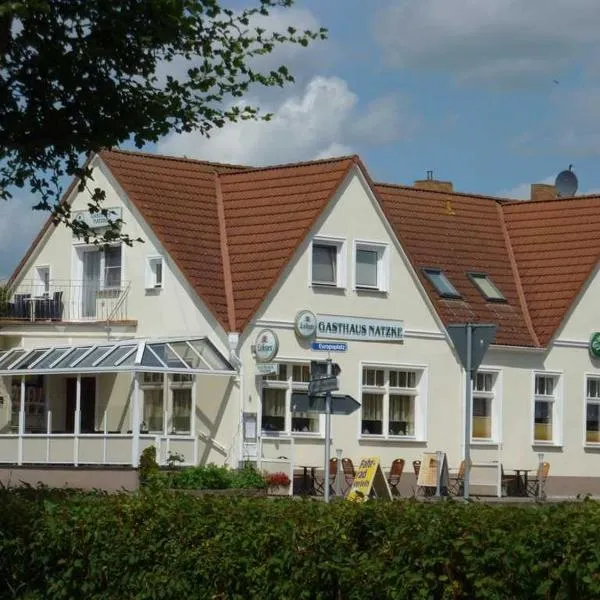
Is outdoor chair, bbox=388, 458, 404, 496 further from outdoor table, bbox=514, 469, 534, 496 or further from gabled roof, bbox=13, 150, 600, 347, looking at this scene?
gabled roof, bbox=13, 150, 600, 347

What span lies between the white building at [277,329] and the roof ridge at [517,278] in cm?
8

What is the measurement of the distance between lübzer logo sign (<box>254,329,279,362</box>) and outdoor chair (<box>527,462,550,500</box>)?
7.53 meters

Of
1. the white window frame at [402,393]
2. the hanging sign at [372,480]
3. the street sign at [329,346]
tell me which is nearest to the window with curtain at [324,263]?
the street sign at [329,346]

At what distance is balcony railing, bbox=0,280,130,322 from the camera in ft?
135

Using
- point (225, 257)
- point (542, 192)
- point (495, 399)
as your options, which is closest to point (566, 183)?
point (542, 192)

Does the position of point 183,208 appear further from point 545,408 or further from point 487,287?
point 545,408

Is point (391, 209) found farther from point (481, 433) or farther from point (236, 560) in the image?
point (236, 560)

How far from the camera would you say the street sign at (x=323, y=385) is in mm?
22516

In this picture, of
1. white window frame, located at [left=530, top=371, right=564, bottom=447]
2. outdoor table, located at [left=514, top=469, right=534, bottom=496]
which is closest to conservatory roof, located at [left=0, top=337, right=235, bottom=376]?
outdoor table, located at [left=514, top=469, right=534, bottom=496]

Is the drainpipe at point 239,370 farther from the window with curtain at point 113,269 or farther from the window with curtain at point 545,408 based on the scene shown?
the window with curtain at point 545,408

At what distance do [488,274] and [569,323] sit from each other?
2658mm

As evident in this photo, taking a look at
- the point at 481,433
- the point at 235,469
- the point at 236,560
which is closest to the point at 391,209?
the point at 481,433

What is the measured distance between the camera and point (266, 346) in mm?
37781

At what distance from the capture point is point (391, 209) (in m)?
44.5
